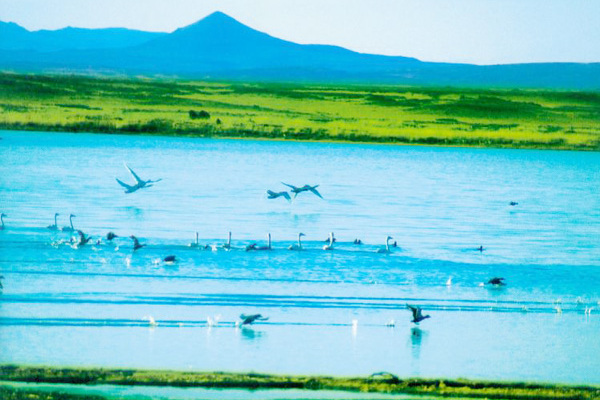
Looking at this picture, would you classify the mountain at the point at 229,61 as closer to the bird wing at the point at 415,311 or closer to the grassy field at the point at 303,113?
the grassy field at the point at 303,113

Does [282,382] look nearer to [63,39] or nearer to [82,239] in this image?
[82,239]

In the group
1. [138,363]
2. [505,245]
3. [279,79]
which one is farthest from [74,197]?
[279,79]

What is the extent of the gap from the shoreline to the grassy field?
76mm

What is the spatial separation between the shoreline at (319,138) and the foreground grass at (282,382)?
41.0 meters

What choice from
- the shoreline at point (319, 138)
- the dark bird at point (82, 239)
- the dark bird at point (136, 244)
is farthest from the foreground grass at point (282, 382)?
the shoreline at point (319, 138)

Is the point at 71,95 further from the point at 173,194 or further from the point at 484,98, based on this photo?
the point at 173,194

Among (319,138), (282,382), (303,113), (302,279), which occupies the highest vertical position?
(303,113)

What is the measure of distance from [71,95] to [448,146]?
2508 cm

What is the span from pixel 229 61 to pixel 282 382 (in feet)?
408

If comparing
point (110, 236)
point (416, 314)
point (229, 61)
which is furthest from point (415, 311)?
point (229, 61)

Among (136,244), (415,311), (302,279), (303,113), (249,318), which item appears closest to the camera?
(249,318)

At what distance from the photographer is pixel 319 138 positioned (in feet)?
174

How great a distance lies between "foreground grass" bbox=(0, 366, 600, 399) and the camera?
9.00 meters

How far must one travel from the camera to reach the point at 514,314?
13.2 meters
